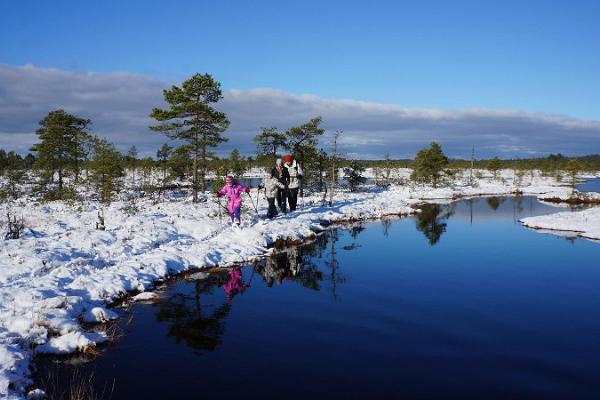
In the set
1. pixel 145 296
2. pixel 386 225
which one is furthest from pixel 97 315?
pixel 386 225

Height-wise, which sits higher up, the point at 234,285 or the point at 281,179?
the point at 281,179

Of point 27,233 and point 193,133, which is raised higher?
point 193,133

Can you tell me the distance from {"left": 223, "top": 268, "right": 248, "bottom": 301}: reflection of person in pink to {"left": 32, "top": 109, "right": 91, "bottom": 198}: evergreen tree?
34.3 metres

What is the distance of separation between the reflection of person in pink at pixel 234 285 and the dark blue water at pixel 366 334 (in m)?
0.03

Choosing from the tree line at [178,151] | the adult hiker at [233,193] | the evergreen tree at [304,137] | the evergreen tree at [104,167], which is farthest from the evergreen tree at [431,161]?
the adult hiker at [233,193]

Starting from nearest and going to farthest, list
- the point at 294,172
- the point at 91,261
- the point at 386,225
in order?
the point at 91,261 → the point at 294,172 → the point at 386,225

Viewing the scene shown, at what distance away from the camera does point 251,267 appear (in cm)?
1399

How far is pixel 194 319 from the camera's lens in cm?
905

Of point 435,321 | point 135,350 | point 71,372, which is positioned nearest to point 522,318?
point 435,321

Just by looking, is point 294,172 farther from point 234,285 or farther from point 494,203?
point 494,203

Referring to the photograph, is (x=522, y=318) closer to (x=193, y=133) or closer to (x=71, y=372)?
(x=71, y=372)

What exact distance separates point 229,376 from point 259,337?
158cm

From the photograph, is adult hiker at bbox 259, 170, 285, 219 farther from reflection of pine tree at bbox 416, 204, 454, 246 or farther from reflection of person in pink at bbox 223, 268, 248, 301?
reflection of pine tree at bbox 416, 204, 454, 246

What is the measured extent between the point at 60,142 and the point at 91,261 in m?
36.3
